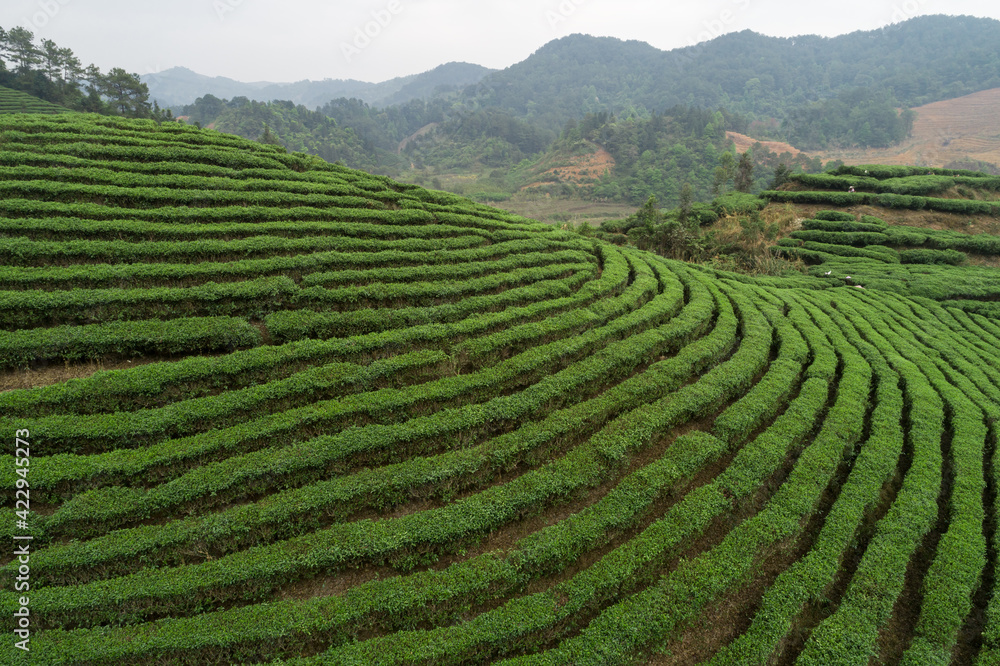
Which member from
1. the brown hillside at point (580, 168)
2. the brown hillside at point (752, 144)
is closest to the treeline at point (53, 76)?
the brown hillside at point (580, 168)

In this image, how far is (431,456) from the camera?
11023mm

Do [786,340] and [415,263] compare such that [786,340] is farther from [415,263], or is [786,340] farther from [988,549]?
[415,263]

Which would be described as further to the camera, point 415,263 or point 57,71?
point 57,71

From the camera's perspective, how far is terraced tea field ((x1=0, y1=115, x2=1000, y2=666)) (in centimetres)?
766

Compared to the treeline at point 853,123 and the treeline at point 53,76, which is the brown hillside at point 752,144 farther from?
the treeline at point 53,76

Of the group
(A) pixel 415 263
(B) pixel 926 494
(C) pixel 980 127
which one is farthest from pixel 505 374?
(C) pixel 980 127

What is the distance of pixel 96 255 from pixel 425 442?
1431 centimetres

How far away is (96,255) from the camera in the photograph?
14.7 meters

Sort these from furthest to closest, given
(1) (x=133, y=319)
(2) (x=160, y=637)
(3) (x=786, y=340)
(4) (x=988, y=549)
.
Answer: (3) (x=786, y=340)
(1) (x=133, y=319)
(4) (x=988, y=549)
(2) (x=160, y=637)

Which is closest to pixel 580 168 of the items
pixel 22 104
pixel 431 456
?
pixel 22 104

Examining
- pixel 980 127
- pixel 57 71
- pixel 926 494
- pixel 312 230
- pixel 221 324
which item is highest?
pixel 980 127

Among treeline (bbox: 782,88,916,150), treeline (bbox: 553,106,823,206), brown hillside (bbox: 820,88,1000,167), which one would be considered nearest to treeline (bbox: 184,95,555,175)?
treeline (bbox: 553,106,823,206)

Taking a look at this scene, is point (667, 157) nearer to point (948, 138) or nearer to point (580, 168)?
point (580, 168)

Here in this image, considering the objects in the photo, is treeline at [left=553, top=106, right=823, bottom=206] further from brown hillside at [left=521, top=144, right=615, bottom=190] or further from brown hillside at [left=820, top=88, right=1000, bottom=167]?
brown hillside at [left=820, top=88, right=1000, bottom=167]
